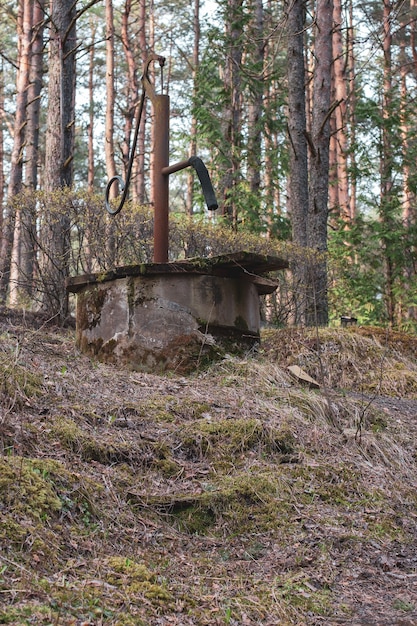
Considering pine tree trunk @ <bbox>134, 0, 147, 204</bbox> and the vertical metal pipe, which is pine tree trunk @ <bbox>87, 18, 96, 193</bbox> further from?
the vertical metal pipe

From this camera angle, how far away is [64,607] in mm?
2199

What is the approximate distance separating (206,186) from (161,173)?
902 mm

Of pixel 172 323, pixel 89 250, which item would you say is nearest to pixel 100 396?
pixel 172 323

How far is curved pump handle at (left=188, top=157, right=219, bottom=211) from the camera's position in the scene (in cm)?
509

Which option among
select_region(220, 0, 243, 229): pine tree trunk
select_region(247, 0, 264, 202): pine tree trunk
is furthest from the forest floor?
select_region(247, 0, 264, 202): pine tree trunk

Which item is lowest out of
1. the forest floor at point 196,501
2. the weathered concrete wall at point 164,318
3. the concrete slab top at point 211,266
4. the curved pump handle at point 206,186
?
the forest floor at point 196,501

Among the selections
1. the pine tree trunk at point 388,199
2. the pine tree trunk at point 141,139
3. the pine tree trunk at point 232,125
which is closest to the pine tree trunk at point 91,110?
the pine tree trunk at point 141,139

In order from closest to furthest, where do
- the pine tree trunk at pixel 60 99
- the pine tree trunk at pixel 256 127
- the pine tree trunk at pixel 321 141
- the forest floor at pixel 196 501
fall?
1. the forest floor at pixel 196 501
2. the pine tree trunk at pixel 60 99
3. the pine tree trunk at pixel 321 141
4. the pine tree trunk at pixel 256 127

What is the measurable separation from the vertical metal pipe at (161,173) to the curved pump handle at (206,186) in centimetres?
59

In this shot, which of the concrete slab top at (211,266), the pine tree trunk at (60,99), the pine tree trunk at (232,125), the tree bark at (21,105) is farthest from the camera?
the tree bark at (21,105)

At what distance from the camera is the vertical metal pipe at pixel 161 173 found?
6043mm

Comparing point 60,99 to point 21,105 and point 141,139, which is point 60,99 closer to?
point 21,105

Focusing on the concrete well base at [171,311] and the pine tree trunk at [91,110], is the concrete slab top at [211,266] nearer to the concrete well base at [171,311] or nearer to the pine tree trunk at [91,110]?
the concrete well base at [171,311]

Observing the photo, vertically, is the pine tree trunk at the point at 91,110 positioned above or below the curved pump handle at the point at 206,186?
above
